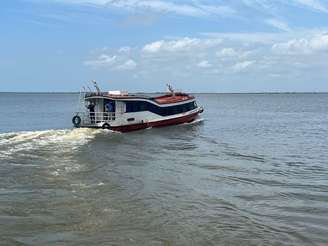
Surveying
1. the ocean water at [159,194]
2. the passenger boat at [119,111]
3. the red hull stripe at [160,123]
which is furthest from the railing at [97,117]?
the ocean water at [159,194]

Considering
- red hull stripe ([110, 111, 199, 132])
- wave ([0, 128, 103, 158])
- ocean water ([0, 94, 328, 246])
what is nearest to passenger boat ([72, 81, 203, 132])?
red hull stripe ([110, 111, 199, 132])

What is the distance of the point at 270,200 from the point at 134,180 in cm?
526

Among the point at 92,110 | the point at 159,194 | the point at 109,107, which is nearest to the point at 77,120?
the point at 92,110

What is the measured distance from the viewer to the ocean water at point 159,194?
1155 centimetres

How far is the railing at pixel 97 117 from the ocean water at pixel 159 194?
8.88 metres

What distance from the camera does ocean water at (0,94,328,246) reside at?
11555 millimetres

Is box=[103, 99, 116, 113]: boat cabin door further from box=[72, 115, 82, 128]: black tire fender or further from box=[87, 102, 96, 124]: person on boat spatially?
box=[72, 115, 82, 128]: black tire fender

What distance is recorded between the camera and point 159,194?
53.0 ft

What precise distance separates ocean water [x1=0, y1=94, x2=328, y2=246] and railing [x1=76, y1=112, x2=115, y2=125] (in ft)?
29.1

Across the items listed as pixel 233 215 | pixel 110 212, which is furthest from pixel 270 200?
pixel 110 212

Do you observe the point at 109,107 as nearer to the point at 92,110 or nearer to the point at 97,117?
the point at 97,117

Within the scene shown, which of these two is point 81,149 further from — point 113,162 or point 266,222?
point 266,222

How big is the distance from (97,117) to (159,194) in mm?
23988

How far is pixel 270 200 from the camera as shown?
1562 centimetres
